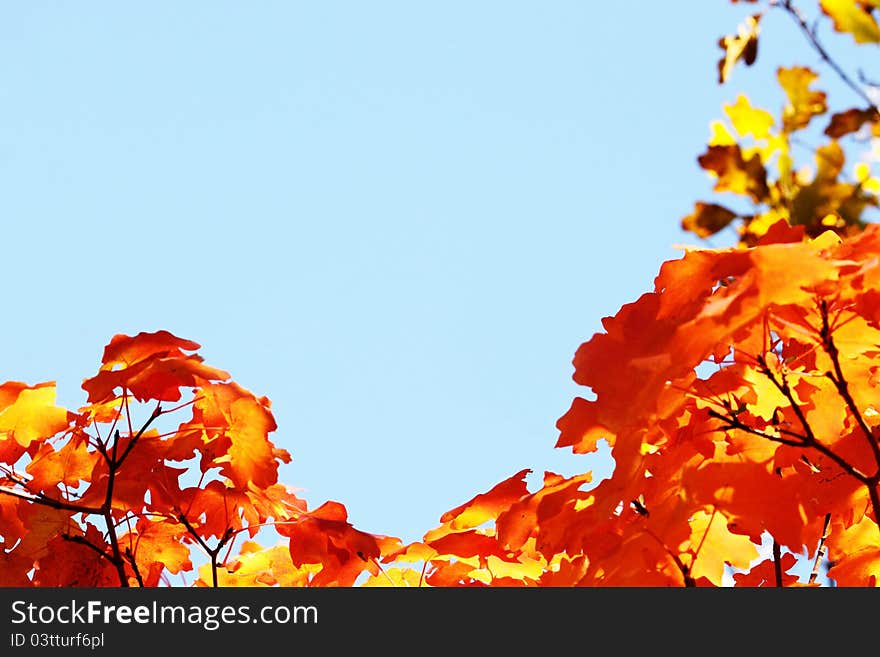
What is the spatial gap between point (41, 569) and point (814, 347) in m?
1.26

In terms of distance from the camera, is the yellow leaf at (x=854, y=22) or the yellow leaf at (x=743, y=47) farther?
the yellow leaf at (x=743, y=47)

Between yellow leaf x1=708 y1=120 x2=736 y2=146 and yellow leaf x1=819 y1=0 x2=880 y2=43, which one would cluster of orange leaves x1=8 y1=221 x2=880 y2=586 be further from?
yellow leaf x1=708 y1=120 x2=736 y2=146

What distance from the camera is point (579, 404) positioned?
1.62m

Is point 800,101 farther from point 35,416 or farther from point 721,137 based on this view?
point 35,416

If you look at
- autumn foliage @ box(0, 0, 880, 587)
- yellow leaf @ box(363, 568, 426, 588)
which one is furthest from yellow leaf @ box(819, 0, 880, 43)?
yellow leaf @ box(363, 568, 426, 588)

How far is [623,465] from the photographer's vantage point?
1441mm

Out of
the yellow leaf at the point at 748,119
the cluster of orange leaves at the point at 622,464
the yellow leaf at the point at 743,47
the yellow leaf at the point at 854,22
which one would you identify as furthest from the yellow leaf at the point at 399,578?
the yellow leaf at the point at 748,119

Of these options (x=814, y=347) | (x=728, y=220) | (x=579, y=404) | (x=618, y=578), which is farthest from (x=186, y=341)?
(x=728, y=220)

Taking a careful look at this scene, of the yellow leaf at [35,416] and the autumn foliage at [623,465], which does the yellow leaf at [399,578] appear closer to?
the autumn foliage at [623,465]

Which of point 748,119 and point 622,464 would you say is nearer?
point 622,464

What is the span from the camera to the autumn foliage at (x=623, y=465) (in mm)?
1447

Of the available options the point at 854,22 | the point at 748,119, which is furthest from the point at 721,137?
the point at 854,22

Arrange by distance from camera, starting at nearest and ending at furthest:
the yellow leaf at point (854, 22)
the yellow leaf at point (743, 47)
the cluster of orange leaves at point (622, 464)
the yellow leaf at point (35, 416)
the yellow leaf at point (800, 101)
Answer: the cluster of orange leaves at point (622, 464) → the yellow leaf at point (35, 416) → the yellow leaf at point (854, 22) → the yellow leaf at point (743, 47) → the yellow leaf at point (800, 101)
